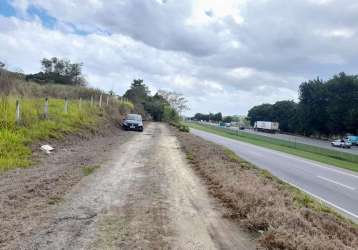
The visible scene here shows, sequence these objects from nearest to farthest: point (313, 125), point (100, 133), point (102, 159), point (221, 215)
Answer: point (221, 215)
point (102, 159)
point (100, 133)
point (313, 125)

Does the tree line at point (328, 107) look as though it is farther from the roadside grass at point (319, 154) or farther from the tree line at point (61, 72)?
the tree line at point (61, 72)

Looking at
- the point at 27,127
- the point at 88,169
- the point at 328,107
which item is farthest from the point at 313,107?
the point at 88,169

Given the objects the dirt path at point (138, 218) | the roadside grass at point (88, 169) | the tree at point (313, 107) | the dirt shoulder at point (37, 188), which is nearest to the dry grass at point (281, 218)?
the dirt path at point (138, 218)

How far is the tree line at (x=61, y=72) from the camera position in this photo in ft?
Answer: 211

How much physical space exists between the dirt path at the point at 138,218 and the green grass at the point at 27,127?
283 cm

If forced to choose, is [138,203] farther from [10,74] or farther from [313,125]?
[313,125]

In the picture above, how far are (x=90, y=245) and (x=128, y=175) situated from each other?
19.2ft

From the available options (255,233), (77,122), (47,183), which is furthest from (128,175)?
(77,122)

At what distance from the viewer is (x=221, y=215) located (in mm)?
7793

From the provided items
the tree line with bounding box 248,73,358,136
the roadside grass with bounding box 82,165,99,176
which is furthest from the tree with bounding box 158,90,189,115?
the roadside grass with bounding box 82,165,99,176

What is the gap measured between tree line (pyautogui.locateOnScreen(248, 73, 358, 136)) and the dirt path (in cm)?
7404

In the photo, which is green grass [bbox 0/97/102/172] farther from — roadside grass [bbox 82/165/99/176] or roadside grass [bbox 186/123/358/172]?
roadside grass [bbox 186/123/358/172]

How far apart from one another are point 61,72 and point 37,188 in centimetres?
6835

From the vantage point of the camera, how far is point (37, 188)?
8.51m
